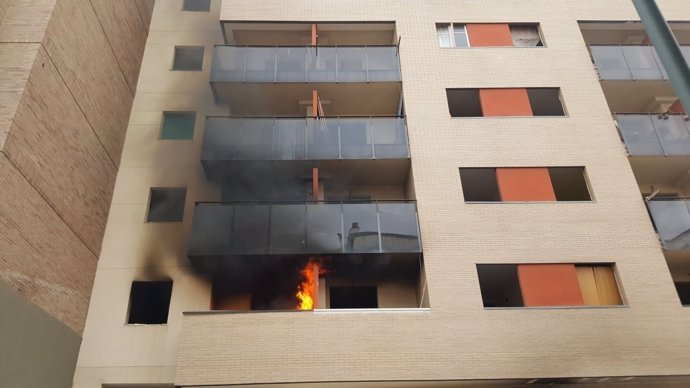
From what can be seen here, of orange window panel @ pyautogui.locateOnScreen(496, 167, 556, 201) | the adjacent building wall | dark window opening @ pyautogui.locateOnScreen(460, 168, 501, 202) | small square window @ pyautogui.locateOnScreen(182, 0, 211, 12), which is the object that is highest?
small square window @ pyautogui.locateOnScreen(182, 0, 211, 12)

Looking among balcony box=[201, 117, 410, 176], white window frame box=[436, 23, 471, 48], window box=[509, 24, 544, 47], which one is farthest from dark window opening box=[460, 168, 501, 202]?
window box=[509, 24, 544, 47]

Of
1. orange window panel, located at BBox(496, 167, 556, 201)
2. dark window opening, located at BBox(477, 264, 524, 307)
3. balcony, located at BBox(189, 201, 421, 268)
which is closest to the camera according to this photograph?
balcony, located at BBox(189, 201, 421, 268)

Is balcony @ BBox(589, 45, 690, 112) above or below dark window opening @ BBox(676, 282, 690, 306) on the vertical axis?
above

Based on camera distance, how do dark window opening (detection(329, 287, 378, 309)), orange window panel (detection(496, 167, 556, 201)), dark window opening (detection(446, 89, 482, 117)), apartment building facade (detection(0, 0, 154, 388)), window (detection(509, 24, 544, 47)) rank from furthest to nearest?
window (detection(509, 24, 544, 47))
dark window opening (detection(446, 89, 482, 117))
dark window opening (detection(329, 287, 378, 309))
orange window panel (detection(496, 167, 556, 201))
apartment building facade (detection(0, 0, 154, 388))

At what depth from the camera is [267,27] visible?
18.3 m

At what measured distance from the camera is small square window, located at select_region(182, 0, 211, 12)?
62.7 feet

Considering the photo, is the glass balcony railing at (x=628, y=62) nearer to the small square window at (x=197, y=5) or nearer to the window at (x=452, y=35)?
the window at (x=452, y=35)

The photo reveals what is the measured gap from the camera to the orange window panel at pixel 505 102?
16.2 meters

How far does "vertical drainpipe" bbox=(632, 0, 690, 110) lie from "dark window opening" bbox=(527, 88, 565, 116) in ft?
32.0

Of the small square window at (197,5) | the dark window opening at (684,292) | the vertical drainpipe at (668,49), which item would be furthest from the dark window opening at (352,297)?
the small square window at (197,5)

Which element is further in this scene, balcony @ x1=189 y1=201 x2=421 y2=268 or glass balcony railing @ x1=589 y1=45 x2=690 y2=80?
glass balcony railing @ x1=589 y1=45 x2=690 y2=80

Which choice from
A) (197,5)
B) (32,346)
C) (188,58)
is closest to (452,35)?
(188,58)

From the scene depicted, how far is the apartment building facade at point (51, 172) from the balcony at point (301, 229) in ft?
10.2

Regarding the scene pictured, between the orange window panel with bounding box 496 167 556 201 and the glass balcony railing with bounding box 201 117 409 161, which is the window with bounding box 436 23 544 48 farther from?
the orange window panel with bounding box 496 167 556 201
